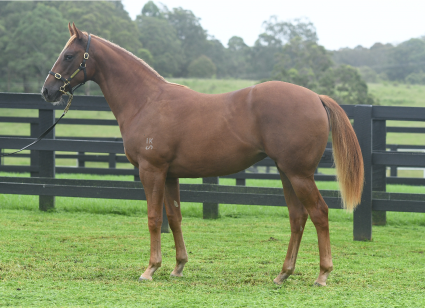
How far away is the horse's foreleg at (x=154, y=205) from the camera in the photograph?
3.70 metres

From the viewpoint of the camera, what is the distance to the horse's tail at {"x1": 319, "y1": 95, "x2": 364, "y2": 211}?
3713 millimetres

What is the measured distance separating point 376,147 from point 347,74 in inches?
1159

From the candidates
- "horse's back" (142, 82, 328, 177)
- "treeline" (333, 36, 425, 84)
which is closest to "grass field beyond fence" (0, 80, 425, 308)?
"horse's back" (142, 82, 328, 177)

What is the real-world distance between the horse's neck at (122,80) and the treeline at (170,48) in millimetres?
29279

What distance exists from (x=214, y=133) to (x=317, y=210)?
1.05 m

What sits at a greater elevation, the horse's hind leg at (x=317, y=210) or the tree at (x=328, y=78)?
the tree at (x=328, y=78)

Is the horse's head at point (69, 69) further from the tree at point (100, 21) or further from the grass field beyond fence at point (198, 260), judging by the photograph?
the tree at point (100, 21)

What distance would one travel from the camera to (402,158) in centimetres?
509

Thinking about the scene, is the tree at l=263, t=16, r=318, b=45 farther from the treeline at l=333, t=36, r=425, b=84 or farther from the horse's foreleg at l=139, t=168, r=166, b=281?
the horse's foreleg at l=139, t=168, r=166, b=281

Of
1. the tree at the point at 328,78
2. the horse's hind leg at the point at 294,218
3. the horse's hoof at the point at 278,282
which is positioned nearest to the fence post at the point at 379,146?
the horse's hind leg at the point at 294,218

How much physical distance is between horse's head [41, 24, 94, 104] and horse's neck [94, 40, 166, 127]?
0.46ft

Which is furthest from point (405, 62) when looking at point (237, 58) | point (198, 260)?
point (198, 260)

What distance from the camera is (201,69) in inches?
2645

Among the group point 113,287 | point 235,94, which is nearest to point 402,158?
point 235,94
